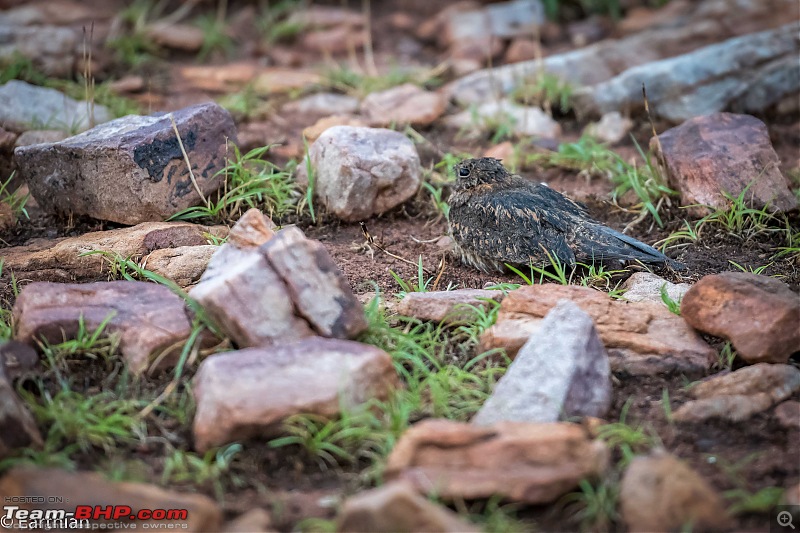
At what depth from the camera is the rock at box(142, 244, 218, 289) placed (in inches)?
148

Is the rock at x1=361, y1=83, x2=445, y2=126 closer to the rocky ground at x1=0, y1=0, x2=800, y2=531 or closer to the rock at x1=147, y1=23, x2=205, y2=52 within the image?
the rocky ground at x1=0, y1=0, x2=800, y2=531

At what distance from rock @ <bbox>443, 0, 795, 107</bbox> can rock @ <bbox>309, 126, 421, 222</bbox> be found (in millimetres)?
1453

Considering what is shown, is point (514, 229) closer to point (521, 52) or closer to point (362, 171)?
point (362, 171)

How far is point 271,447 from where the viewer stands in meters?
2.78

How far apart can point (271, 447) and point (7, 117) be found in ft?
10.9

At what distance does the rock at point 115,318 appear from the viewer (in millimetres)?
3094

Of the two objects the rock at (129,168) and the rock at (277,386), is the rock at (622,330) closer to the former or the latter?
the rock at (277,386)

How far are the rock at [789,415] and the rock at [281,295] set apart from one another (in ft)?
4.97

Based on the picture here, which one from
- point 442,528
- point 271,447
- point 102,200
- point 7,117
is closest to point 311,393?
point 271,447

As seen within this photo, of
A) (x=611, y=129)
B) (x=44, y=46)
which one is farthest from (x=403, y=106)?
(x=44, y=46)

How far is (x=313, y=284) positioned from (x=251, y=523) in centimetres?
96

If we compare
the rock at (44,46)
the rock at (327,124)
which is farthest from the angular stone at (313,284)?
the rock at (44,46)

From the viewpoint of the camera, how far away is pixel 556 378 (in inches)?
110

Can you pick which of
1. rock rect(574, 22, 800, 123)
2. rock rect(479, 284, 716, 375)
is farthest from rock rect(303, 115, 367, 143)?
rock rect(479, 284, 716, 375)
